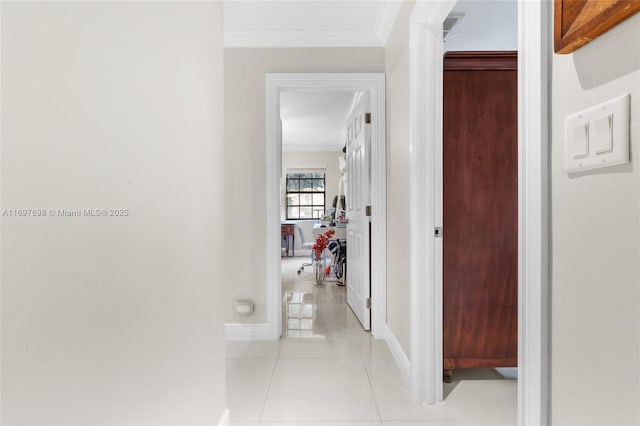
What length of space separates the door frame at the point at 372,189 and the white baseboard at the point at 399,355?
16 centimetres

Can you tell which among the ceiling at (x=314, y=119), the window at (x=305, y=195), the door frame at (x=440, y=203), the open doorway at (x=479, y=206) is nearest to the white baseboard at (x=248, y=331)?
the door frame at (x=440, y=203)

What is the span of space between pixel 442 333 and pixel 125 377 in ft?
5.30

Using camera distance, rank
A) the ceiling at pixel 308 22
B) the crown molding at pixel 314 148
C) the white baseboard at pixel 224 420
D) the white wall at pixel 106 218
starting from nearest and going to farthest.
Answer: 1. the white wall at pixel 106 218
2. the white baseboard at pixel 224 420
3. the ceiling at pixel 308 22
4. the crown molding at pixel 314 148

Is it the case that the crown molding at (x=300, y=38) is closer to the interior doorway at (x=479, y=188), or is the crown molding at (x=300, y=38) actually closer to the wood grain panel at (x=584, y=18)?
the interior doorway at (x=479, y=188)

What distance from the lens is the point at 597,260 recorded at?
65 centimetres

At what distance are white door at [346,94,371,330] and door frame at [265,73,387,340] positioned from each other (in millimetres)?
97

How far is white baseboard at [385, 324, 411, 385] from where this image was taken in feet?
6.86

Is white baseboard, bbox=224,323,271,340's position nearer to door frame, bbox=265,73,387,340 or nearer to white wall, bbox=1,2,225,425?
door frame, bbox=265,73,387,340

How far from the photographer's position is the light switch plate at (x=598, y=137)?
1.90 ft

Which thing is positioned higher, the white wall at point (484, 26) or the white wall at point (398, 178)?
the white wall at point (484, 26)

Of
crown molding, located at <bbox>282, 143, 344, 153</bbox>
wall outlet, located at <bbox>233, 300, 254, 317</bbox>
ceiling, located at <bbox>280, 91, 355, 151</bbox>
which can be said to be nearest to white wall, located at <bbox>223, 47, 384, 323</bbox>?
wall outlet, located at <bbox>233, 300, 254, 317</bbox>

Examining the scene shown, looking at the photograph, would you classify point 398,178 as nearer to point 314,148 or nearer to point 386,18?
point 386,18

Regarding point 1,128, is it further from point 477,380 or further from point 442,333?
point 477,380

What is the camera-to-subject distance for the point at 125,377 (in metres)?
0.95
